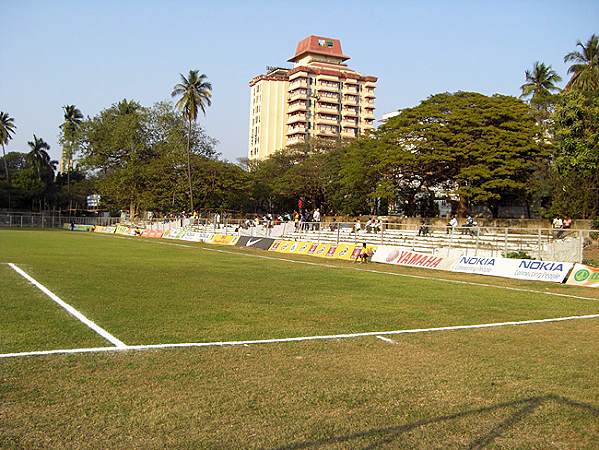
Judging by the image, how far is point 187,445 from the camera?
4562 millimetres

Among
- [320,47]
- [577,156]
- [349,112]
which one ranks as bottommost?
[577,156]

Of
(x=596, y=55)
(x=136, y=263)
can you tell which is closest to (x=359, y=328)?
(x=136, y=263)

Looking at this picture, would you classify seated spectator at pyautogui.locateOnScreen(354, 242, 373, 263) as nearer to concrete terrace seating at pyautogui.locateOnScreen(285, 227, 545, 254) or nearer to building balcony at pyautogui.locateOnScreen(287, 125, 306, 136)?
concrete terrace seating at pyautogui.locateOnScreen(285, 227, 545, 254)

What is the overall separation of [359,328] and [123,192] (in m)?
66.1

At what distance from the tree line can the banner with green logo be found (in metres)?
13.1

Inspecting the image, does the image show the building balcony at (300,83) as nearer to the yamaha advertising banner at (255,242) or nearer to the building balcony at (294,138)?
the building balcony at (294,138)

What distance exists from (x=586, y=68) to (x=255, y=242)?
87.9ft

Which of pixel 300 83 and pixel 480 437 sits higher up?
pixel 300 83

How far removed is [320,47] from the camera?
12144 centimetres

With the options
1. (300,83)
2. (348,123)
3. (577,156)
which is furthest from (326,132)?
(577,156)

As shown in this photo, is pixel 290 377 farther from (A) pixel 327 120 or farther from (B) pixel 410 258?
(A) pixel 327 120

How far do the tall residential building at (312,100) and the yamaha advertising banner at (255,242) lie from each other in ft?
243

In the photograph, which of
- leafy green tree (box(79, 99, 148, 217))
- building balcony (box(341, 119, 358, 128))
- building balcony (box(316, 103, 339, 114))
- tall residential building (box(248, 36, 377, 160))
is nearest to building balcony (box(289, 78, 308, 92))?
tall residential building (box(248, 36, 377, 160))

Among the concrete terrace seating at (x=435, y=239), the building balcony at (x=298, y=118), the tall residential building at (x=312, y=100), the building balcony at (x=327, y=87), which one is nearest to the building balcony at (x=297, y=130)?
the tall residential building at (x=312, y=100)
